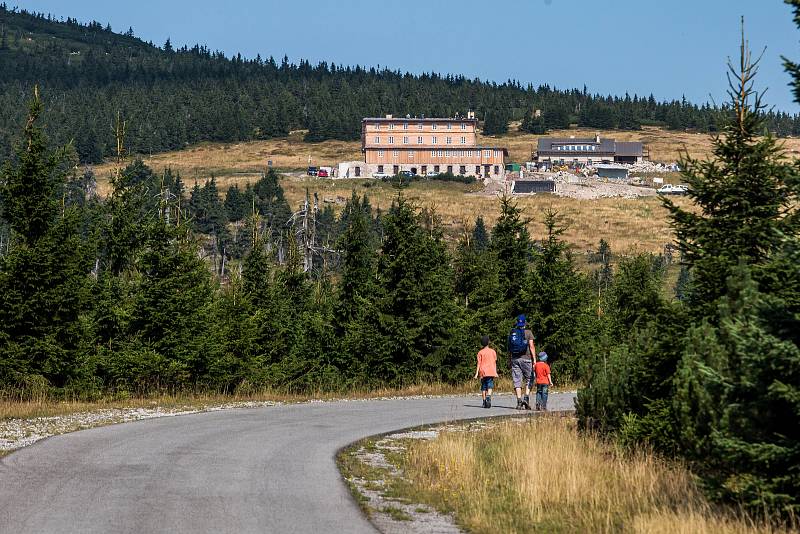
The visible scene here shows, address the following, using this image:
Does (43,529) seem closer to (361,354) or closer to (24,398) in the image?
(24,398)

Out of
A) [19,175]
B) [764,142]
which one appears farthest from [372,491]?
[19,175]

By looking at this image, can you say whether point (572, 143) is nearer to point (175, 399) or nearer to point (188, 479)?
point (175, 399)

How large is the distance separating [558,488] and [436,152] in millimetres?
144199

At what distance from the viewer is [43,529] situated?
7770mm

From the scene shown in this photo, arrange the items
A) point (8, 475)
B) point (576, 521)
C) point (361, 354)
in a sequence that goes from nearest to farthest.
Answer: point (576, 521) → point (8, 475) → point (361, 354)

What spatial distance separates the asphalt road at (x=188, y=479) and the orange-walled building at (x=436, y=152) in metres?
135

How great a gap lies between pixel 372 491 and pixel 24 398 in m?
13.4

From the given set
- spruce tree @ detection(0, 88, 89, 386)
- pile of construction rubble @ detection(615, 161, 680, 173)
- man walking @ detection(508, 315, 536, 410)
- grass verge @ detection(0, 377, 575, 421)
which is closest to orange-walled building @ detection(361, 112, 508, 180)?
pile of construction rubble @ detection(615, 161, 680, 173)

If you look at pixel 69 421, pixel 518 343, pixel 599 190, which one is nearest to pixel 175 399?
pixel 69 421

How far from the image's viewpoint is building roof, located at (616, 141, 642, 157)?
591ft

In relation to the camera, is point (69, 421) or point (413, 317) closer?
point (69, 421)

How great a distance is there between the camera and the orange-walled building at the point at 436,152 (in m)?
152

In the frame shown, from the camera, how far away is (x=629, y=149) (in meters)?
181

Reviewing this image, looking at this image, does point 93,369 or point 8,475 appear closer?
point 8,475
